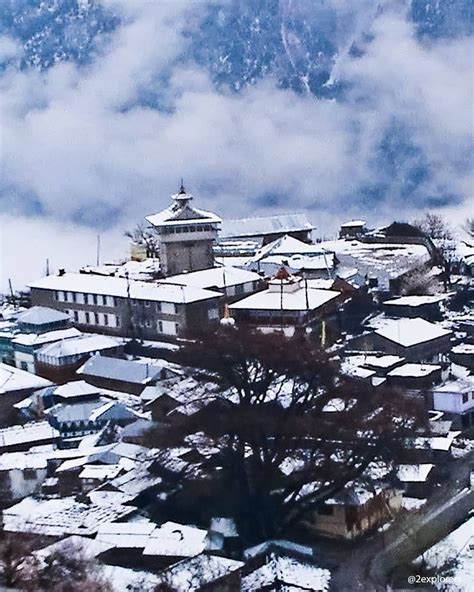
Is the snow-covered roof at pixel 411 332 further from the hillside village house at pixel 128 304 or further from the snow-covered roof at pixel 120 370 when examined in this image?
the snow-covered roof at pixel 120 370

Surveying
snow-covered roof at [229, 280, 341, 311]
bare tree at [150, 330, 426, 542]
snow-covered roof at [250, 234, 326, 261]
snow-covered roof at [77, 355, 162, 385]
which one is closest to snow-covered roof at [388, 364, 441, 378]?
snow-covered roof at [229, 280, 341, 311]

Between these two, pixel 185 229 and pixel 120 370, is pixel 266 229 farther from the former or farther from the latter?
pixel 120 370

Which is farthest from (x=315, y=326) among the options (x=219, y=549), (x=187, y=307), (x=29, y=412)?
(x=219, y=549)

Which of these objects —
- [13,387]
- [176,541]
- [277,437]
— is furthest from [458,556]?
[13,387]

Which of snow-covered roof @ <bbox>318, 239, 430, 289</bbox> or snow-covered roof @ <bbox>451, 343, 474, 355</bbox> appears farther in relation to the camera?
snow-covered roof @ <bbox>318, 239, 430, 289</bbox>

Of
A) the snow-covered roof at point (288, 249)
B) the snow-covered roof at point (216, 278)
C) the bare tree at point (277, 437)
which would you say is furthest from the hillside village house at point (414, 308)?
the bare tree at point (277, 437)

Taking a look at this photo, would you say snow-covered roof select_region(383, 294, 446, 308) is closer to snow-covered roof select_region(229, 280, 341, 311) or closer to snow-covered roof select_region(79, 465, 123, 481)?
snow-covered roof select_region(229, 280, 341, 311)
